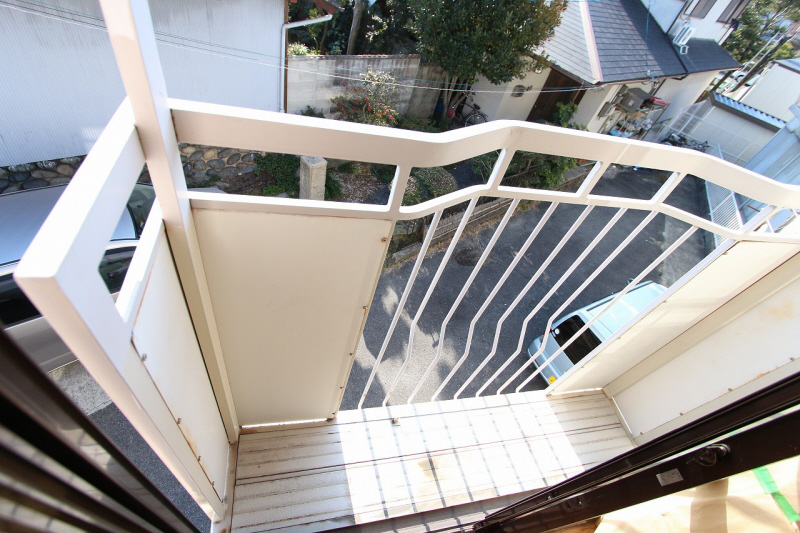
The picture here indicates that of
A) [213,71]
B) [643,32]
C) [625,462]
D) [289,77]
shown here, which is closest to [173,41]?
[213,71]

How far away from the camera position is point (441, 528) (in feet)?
4.64

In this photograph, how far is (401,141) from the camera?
2.36 feet

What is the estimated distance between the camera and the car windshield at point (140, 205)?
9.49 feet

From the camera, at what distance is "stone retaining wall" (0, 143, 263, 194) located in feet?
12.2

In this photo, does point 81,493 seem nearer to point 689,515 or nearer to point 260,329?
point 260,329

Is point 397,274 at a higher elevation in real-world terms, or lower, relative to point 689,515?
lower

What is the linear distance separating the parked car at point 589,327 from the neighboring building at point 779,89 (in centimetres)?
1222

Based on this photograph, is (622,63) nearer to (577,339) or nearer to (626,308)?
(626,308)

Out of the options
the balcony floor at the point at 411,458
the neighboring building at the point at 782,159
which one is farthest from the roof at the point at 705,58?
the balcony floor at the point at 411,458

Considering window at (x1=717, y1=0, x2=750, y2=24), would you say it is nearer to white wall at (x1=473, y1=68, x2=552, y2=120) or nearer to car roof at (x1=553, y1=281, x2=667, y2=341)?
white wall at (x1=473, y1=68, x2=552, y2=120)

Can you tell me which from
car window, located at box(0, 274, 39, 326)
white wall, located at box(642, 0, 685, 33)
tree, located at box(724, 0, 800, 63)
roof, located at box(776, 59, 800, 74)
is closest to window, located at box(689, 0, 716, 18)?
white wall, located at box(642, 0, 685, 33)

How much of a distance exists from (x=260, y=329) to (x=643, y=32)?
10.2 m

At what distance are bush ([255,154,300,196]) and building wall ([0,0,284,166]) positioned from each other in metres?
0.84

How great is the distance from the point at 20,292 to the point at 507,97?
292 inches
